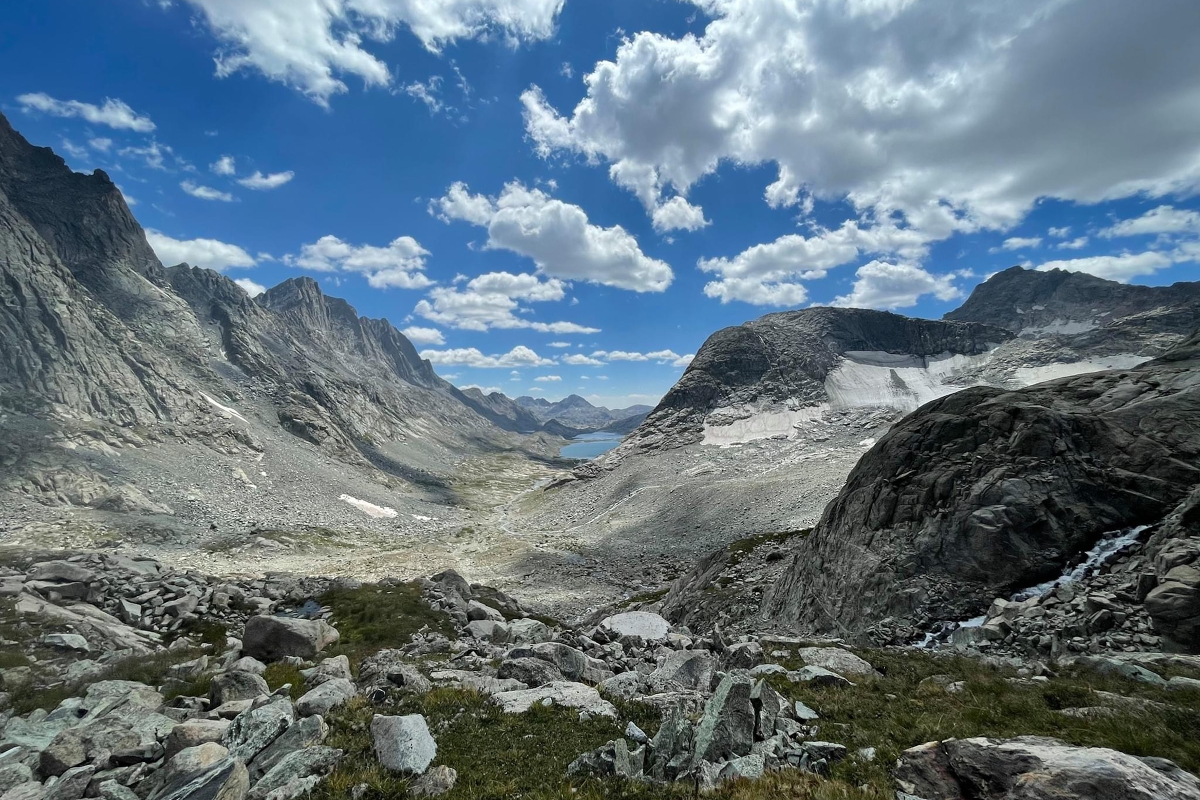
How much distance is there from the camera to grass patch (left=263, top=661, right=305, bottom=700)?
54.9ft

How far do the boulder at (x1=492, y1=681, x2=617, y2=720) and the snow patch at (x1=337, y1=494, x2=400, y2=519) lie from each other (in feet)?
374

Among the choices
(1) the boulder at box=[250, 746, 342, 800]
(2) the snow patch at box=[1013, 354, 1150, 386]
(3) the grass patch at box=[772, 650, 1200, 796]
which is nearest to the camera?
(3) the grass patch at box=[772, 650, 1200, 796]

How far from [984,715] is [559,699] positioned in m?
10.6

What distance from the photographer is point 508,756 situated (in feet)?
35.5

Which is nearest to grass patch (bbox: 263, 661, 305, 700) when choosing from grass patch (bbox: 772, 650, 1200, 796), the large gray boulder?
grass patch (bbox: 772, 650, 1200, 796)

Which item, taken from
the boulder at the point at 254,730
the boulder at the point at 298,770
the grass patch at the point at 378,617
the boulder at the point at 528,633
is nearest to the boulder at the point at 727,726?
the boulder at the point at 298,770

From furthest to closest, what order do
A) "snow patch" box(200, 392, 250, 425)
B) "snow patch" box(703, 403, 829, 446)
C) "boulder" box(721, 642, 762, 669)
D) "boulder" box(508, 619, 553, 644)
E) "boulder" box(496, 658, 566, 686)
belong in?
"snow patch" box(703, 403, 829, 446) < "snow patch" box(200, 392, 250, 425) < "boulder" box(508, 619, 553, 644) < "boulder" box(721, 642, 762, 669) < "boulder" box(496, 658, 566, 686)

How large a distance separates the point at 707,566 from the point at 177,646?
128 ft

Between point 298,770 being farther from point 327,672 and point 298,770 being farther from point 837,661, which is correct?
point 837,661

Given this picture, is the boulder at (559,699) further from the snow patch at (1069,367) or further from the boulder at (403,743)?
the snow patch at (1069,367)

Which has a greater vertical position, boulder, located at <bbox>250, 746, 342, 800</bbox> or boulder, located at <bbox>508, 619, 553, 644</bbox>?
boulder, located at <bbox>250, 746, 342, 800</bbox>

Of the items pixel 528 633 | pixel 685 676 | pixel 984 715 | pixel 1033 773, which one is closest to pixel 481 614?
pixel 528 633

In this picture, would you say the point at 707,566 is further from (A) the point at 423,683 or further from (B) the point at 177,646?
(B) the point at 177,646

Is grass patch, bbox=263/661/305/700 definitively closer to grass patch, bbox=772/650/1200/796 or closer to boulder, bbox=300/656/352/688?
boulder, bbox=300/656/352/688
